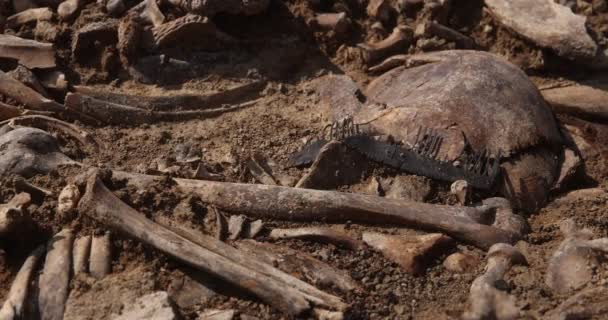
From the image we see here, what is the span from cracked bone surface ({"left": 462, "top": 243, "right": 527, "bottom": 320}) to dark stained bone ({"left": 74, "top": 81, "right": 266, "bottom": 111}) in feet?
7.37

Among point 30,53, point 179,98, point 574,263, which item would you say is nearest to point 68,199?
point 179,98

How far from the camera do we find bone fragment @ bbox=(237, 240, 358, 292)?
3.55 meters

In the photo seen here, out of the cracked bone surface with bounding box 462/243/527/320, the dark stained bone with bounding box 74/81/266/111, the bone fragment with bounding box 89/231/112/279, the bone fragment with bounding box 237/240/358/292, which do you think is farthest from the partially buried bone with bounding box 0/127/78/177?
the cracked bone surface with bounding box 462/243/527/320

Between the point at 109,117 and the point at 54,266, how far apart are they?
1.62 meters

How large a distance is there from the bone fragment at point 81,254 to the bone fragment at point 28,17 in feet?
8.27

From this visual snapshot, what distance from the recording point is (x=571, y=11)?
535 cm

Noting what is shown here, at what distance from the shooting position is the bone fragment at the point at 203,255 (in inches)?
130

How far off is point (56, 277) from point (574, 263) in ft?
8.43

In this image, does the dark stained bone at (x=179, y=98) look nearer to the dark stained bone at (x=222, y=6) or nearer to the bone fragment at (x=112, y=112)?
the bone fragment at (x=112, y=112)

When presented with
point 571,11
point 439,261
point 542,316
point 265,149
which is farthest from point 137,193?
point 571,11

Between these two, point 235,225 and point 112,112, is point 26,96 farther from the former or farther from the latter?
point 235,225

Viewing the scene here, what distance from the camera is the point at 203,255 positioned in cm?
344

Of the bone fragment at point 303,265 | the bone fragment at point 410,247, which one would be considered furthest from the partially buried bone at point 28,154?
the bone fragment at point 410,247

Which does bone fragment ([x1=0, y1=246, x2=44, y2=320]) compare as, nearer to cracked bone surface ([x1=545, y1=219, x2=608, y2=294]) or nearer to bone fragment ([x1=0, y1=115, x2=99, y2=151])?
bone fragment ([x1=0, y1=115, x2=99, y2=151])
